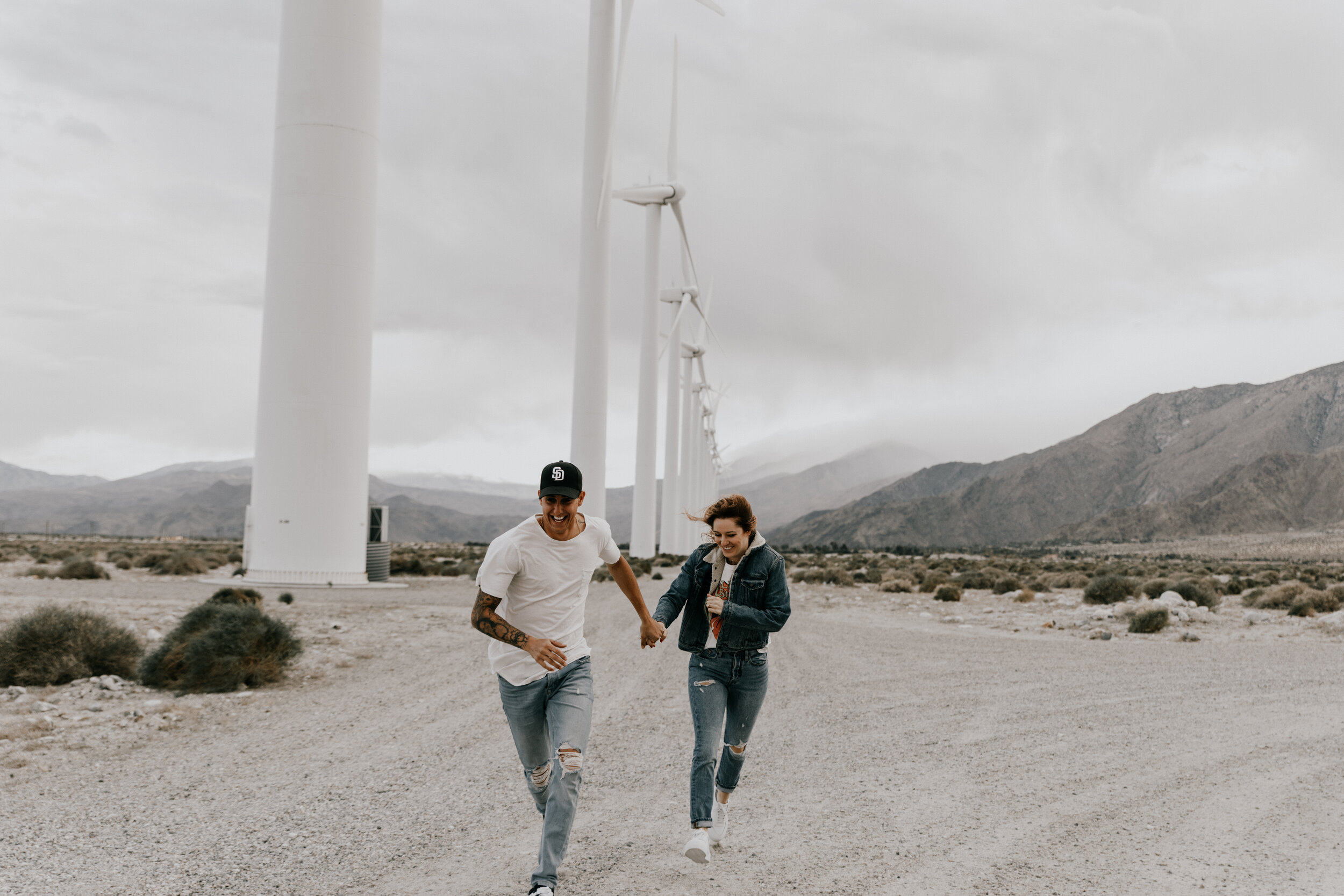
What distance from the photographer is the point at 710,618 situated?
6.04 m

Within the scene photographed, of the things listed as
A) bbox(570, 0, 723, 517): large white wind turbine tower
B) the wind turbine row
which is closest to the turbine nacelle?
the wind turbine row

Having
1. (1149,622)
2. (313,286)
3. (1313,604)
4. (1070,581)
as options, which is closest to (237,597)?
(313,286)

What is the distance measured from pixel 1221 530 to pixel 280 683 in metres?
124

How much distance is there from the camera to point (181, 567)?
3766 centimetres

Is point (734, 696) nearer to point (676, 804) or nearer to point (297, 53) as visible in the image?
point (676, 804)

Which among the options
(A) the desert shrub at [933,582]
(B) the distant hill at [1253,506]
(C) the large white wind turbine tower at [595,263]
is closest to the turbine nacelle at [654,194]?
(C) the large white wind turbine tower at [595,263]

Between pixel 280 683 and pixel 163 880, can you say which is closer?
pixel 163 880

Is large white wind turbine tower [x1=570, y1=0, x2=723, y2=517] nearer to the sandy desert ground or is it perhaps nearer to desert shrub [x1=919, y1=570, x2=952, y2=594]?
desert shrub [x1=919, y1=570, x2=952, y2=594]

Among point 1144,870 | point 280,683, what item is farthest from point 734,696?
point 280,683

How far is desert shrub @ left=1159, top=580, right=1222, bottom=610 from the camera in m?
28.8

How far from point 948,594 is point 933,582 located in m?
5.94

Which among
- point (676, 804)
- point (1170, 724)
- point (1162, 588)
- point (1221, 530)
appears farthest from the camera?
point (1221, 530)

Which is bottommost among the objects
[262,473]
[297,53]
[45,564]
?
[45,564]

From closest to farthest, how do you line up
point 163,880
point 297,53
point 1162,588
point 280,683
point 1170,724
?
point 163,880
point 1170,724
point 280,683
point 297,53
point 1162,588
